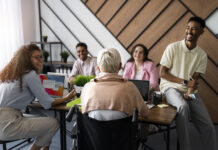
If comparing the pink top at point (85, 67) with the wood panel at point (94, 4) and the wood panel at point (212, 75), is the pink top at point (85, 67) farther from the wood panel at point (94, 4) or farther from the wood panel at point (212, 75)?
the wood panel at point (212, 75)

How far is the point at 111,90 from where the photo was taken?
1.26 metres

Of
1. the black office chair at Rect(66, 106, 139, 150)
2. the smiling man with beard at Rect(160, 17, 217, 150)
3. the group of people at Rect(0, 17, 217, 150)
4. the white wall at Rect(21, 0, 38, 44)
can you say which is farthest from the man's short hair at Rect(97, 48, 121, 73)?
the white wall at Rect(21, 0, 38, 44)

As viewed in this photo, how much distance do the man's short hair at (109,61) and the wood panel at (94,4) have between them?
2625 millimetres

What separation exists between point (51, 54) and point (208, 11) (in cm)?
311

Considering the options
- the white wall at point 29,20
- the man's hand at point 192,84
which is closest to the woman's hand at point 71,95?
the man's hand at point 192,84

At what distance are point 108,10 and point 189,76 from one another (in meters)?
2.11

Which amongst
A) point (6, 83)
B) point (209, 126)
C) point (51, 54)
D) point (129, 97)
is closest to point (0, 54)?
point (51, 54)

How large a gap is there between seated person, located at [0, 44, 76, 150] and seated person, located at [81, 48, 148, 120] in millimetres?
616

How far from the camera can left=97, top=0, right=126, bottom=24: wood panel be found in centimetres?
358

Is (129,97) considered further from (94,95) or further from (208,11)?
A: (208,11)

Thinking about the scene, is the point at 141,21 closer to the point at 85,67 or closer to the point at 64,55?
the point at 85,67

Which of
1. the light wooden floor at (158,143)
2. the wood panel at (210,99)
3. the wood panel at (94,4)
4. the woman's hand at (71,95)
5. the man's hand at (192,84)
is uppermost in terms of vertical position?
the wood panel at (94,4)

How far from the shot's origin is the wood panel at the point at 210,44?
2984 millimetres

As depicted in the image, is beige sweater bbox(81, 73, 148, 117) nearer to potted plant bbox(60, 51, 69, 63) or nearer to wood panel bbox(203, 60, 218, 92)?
wood panel bbox(203, 60, 218, 92)
